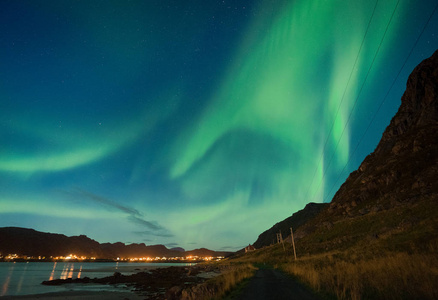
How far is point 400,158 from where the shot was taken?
74812 mm

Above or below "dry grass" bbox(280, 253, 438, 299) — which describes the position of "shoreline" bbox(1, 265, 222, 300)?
below

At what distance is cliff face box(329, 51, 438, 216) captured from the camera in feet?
177

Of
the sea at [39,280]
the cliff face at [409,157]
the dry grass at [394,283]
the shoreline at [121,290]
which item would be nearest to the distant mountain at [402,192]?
the cliff face at [409,157]

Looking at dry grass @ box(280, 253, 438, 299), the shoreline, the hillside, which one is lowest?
the shoreline

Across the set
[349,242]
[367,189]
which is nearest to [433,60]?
[367,189]

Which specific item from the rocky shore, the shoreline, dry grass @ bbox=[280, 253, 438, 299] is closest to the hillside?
dry grass @ bbox=[280, 253, 438, 299]

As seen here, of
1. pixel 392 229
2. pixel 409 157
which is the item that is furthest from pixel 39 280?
pixel 409 157

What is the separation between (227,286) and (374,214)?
155 ft

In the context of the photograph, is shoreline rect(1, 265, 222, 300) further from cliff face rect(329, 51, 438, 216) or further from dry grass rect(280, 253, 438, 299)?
cliff face rect(329, 51, 438, 216)

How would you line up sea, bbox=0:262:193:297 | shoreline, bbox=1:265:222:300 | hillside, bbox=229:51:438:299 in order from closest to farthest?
hillside, bbox=229:51:438:299
shoreline, bbox=1:265:222:300
sea, bbox=0:262:193:297

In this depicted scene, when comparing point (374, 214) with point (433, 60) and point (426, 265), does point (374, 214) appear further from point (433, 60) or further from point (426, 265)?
point (433, 60)

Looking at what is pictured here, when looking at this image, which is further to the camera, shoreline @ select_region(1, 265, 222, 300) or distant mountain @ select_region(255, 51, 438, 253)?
distant mountain @ select_region(255, 51, 438, 253)

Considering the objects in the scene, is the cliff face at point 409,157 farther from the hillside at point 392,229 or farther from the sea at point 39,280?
the sea at point 39,280

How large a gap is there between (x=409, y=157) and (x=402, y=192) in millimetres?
20653
